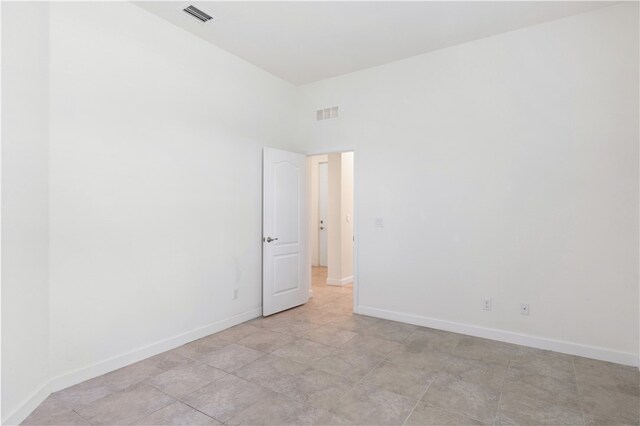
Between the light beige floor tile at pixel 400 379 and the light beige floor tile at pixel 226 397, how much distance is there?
33.0 inches

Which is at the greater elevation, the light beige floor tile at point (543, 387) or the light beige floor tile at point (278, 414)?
the light beige floor tile at point (278, 414)

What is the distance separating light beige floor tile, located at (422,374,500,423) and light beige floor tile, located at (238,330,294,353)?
152 centimetres

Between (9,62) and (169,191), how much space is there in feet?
4.89

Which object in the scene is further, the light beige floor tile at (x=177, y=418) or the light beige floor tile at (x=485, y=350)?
the light beige floor tile at (x=485, y=350)

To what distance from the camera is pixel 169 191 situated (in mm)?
3320

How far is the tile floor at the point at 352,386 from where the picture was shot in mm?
2191

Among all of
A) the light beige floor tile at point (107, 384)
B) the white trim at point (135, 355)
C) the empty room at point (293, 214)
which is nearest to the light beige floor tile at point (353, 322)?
the empty room at point (293, 214)

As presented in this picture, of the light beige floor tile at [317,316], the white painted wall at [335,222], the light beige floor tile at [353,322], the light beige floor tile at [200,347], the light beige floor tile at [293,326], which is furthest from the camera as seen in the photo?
the white painted wall at [335,222]

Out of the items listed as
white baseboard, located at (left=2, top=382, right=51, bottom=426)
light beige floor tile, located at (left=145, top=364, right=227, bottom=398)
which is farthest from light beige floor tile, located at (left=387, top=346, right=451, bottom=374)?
white baseboard, located at (left=2, top=382, right=51, bottom=426)

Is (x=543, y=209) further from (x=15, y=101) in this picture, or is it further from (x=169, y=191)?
(x=15, y=101)

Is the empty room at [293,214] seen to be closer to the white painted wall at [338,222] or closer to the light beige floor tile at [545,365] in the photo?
the light beige floor tile at [545,365]

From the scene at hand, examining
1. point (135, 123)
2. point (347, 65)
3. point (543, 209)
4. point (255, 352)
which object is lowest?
point (255, 352)

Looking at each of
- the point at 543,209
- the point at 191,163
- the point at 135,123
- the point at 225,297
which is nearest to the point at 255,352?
the point at 225,297

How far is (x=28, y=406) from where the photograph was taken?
219 centimetres
